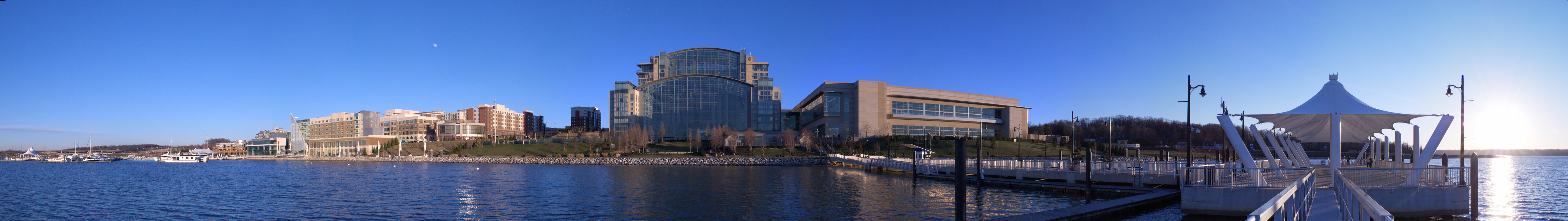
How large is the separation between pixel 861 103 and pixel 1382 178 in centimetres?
9041

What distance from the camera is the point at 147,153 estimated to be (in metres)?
186

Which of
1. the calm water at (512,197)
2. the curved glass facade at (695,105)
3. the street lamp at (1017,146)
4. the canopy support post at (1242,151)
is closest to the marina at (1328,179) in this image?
the canopy support post at (1242,151)

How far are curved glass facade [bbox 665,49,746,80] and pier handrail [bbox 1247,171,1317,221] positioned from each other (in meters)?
139

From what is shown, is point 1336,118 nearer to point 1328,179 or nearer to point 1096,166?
point 1328,179

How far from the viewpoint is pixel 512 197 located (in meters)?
35.0

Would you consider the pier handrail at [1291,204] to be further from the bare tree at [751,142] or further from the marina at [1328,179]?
the bare tree at [751,142]

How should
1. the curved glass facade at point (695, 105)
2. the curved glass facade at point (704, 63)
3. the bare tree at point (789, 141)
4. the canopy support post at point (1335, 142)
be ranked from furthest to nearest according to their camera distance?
1. the curved glass facade at point (704, 63)
2. the curved glass facade at point (695, 105)
3. the bare tree at point (789, 141)
4. the canopy support post at point (1335, 142)

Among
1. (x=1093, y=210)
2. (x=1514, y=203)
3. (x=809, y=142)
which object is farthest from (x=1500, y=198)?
(x=809, y=142)

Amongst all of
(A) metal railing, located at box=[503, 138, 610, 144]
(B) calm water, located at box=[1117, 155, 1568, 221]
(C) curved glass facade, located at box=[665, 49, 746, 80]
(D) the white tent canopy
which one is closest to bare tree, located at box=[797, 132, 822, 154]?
(A) metal railing, located at box=[503, 138, 610, 144]

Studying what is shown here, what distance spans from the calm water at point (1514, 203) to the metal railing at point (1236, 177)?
99 centimetres

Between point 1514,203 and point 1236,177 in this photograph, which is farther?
point 1514,203

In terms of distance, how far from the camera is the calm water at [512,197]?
26531 millimetres

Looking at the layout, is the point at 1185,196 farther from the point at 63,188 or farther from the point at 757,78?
the point at 757,78

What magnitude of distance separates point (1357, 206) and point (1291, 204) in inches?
35.9
